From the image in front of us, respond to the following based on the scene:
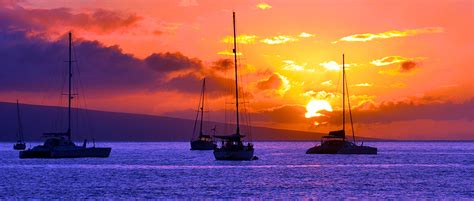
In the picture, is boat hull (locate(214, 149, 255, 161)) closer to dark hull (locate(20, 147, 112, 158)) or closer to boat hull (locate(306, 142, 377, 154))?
dark hull (locate(20, 147, 112, 158))

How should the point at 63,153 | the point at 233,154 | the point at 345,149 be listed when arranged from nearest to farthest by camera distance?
the point at 233,154 → the point at 63,153 → the point at 345,149

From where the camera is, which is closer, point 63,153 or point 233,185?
point 233,185

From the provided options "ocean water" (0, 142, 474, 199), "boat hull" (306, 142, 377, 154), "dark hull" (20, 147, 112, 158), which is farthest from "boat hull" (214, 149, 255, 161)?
"boat hull" (306, 142, 377, 154)

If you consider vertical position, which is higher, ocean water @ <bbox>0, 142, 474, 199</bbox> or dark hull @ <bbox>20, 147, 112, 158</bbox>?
dark hull @ <bbox>20, 147, 112, 158</bbox>

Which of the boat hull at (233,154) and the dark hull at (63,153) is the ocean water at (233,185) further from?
the dark hull at (63,153)

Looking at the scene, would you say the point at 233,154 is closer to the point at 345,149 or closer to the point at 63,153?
the point at 63,153

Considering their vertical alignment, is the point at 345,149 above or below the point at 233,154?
above

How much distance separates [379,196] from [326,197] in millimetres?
4816

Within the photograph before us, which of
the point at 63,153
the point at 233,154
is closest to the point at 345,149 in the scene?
the point at 233,154

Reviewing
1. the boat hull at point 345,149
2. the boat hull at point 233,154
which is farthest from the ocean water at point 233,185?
the boat hull at point 345,149

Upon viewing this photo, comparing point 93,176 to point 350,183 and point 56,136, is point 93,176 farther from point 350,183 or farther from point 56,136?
point 56,136

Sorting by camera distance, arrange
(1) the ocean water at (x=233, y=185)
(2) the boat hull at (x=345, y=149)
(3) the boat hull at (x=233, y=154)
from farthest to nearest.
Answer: (2) the boat hull at (x=345, y=149) → (3) the boat hull at (x=233, y=154) → (1) the ocean water at (x=233, y=185)

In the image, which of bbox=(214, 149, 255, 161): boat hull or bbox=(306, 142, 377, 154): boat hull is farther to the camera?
bbox=(306, 142, 377, 154): boat hull

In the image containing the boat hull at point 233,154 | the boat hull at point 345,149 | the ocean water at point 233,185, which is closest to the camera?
the ocean water at point 233,185
